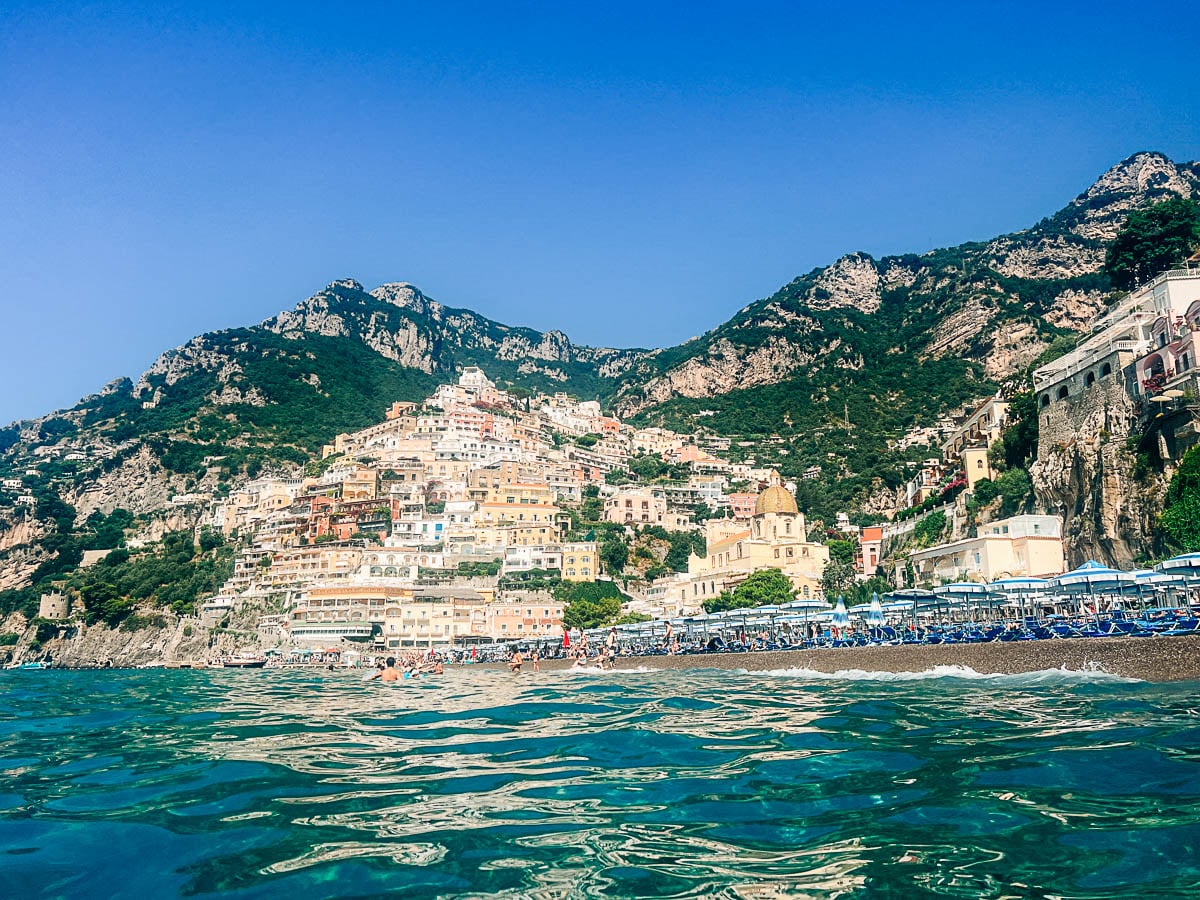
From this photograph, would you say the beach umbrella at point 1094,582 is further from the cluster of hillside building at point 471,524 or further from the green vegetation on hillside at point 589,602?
the green vegetation on hillside at point 589,602

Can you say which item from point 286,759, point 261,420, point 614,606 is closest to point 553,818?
point 286,759

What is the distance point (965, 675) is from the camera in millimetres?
22516

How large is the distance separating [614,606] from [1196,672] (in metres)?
60.9

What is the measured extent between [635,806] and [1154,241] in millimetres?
69002

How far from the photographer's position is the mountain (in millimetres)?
130375

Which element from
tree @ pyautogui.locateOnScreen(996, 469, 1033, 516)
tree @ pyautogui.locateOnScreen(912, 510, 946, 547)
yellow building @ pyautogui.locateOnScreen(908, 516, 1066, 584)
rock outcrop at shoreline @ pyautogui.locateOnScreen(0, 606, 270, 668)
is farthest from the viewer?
rock outcrop at shoreline @ pyautogui.locateOnScreen(0, 606, 270, 668)

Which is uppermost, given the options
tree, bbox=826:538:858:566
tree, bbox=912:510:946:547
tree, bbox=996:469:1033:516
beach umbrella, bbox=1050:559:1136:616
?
tree, bbox=996:469:1033:516

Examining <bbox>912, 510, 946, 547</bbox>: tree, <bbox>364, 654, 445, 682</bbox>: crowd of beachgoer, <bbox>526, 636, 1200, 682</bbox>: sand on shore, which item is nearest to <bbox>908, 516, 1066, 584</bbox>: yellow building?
<bbox>912, 510, 946, 547</bbox>: tree

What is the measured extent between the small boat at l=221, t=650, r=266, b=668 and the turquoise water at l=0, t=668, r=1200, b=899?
69295mm

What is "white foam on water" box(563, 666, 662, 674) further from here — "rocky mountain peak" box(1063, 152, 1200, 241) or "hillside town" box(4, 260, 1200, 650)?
"rocky mountain peak" box(1063, 152, 1200, 241)

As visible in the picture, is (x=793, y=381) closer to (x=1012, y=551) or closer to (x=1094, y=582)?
(x=1012, y=551)

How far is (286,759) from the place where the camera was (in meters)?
11.2

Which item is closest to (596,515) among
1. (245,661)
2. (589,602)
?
(589,602)

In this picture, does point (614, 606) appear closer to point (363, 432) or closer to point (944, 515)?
point (944, 515)
